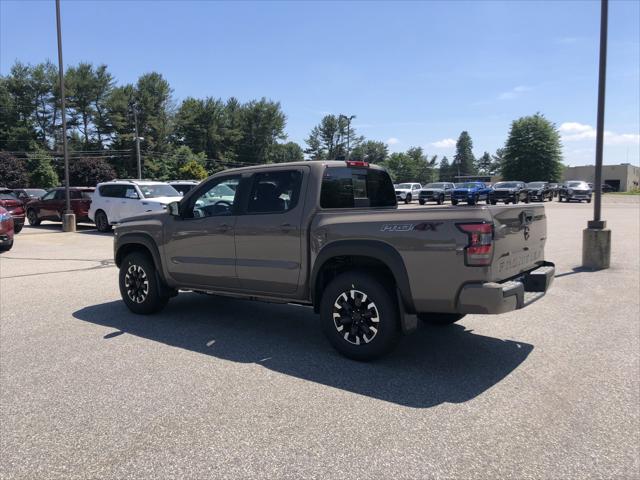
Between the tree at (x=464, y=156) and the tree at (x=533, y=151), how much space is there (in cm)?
8654

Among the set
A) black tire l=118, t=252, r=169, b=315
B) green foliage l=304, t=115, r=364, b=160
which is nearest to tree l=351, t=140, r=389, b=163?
green foliage l=304, t=115, r=364, b=160

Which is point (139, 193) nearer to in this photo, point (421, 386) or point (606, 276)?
point (606, 276)

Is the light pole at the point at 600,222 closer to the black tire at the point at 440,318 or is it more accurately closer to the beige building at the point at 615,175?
the black tire at the point at 440,318

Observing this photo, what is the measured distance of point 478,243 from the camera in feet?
13.8

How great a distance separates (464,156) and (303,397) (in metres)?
182

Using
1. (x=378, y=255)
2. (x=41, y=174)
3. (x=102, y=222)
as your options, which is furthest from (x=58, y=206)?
(x=41, y=174)

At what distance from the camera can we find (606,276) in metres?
9.52

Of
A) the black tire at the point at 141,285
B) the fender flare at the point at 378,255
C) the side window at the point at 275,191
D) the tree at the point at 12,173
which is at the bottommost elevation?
the black tire at the point at 141,285

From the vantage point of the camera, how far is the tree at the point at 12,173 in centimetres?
5353

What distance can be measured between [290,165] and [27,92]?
77199 mm

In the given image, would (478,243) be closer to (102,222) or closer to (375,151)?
(102,222)

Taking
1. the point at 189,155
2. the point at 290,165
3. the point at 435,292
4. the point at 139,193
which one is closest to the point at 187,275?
the point at 290,165

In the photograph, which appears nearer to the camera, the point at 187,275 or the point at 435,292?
the point at 435,292

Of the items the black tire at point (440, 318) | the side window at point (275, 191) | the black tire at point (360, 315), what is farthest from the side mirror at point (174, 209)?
the black tire at point (440, 318)
